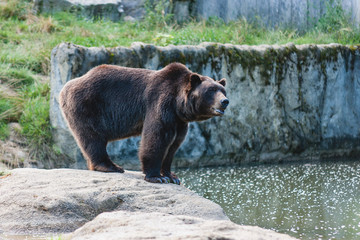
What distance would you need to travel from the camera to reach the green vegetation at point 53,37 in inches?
377

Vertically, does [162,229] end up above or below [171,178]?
above

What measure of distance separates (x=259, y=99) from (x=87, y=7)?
6.28m

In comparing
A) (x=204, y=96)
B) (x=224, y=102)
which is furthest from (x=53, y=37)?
(x=224, y=102)

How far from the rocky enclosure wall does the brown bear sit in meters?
2.99

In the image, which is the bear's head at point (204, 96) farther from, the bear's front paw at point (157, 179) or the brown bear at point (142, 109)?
the bear's front paw at point (157, 179)

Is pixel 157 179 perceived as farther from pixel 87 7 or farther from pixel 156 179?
pixel 87 7

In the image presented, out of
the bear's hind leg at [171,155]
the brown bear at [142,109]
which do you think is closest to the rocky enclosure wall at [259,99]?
the brown bear at [142,109]

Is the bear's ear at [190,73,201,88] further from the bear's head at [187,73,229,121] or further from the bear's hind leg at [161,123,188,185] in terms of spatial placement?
Result: the bear's hind leg at [161,123,188,185]

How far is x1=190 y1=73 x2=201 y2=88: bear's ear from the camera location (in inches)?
222

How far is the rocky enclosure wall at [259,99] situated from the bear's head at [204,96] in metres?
3.78

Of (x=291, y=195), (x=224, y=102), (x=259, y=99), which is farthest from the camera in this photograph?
(x=259, y=99)

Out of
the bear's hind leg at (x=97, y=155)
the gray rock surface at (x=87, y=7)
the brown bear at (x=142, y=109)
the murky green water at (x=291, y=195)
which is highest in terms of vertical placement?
the gray rock surface at (x=87, y=7)

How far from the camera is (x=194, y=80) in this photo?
569 centimetres

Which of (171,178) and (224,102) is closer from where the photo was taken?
(224,102)
